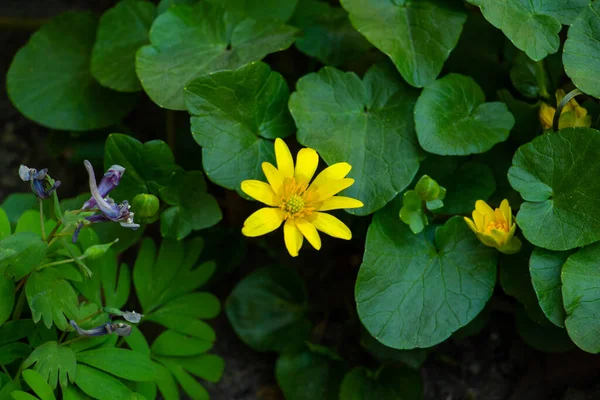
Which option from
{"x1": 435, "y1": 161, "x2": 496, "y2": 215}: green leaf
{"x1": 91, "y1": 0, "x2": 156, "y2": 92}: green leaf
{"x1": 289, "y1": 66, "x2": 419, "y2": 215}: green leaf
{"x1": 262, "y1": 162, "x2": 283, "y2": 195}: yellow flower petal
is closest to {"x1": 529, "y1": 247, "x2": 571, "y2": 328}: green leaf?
{"x1": 435, "y1": 161, "x2": 496, "y2": 215}: green leaf

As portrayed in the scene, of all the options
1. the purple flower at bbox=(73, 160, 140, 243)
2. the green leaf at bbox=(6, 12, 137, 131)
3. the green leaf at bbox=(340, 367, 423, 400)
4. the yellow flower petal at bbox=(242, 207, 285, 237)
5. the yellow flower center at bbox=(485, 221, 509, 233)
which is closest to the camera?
the purple flower at bbox=(73, 160, 140, 243)

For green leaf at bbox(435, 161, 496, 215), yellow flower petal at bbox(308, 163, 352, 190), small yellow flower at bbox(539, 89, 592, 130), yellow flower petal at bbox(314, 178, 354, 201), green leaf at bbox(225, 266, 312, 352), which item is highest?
yellow flower petal at bbox(308, 163, 352, 190)

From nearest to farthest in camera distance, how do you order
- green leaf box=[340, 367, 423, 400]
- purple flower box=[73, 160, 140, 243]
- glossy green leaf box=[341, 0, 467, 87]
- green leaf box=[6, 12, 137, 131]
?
purple flower box=[73, 160, 140, 243], glossy green leaf box=[341, 0, 467, 87], green leaf box=[340, 367, 423, 400], green leaf box=[6, 12, 137, 131]

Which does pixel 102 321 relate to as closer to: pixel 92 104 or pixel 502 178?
pixel 92 104

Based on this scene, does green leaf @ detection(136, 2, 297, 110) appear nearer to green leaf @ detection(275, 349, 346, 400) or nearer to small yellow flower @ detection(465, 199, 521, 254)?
small yellow flower @ detection(465, 199, 521, 254)

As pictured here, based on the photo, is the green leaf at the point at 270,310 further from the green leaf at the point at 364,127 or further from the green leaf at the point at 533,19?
the green leaf at the point at 533,19

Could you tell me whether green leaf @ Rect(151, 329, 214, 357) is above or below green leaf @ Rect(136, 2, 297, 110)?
below

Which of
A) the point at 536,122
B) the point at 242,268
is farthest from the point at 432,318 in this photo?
the point at 242,268
